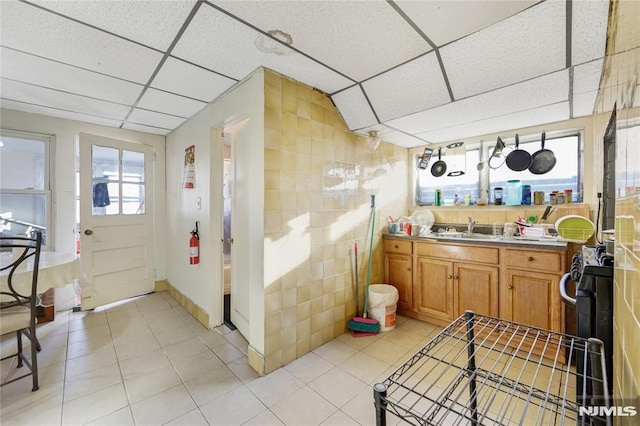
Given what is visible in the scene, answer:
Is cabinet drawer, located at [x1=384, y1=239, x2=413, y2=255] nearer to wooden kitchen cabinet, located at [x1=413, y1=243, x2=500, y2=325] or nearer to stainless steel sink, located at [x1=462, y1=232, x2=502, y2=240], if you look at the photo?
wooden kitchen cabinet, located at [x1=413, y1=243, x2=500, y2=325]

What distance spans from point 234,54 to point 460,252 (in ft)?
8.16

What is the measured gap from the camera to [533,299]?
2.12 metres

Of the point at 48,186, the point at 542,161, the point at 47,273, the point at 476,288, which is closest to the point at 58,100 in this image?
the point at 48,186

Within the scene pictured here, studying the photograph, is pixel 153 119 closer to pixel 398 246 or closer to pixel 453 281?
pixel 398 246

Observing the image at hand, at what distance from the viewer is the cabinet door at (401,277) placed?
9.27 feet

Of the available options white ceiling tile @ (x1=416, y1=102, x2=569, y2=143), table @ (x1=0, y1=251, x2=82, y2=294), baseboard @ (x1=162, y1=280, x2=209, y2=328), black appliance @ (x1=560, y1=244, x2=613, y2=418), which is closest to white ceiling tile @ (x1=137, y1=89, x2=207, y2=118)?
table @ (x1=0, y1=251, x2=82, y2=294)

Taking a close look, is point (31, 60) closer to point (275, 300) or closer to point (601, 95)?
point (275, 300)

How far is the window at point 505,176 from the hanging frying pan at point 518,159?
0.28ft

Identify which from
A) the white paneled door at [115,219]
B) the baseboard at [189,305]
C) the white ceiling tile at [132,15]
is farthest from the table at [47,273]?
the white ceiling tile at [132,15]

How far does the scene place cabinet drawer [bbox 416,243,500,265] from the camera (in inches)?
91.4

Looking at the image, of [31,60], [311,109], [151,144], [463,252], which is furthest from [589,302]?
[151,144]

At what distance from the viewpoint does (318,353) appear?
7.12 feet

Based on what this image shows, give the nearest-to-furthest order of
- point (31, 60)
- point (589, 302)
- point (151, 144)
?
point (589, 302) → point (31, 60) → point (151, 144)

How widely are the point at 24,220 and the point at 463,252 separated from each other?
14.8 ft
